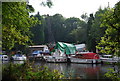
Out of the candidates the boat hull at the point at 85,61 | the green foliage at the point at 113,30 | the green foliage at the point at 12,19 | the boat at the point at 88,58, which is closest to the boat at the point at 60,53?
the boat hull at the point at 85,61

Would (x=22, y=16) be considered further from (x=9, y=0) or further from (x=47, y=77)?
(x=47, y=77)

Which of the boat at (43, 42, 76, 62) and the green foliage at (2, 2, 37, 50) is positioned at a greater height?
the green foliage at (2, 2, 37, 50)

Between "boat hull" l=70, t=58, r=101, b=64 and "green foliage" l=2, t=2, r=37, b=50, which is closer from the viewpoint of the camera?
"green foliage" l=2, t=2, r=37, b=50

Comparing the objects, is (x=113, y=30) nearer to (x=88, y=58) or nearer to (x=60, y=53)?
(x=88, y=58)

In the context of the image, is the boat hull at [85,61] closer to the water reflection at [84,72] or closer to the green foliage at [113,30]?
the water reflection at [84,72]

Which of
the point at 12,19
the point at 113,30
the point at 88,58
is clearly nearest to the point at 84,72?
the point at 88,58

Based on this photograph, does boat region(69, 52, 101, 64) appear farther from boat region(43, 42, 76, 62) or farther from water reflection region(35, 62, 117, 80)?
water reflection region(35, 62, 117, 80)

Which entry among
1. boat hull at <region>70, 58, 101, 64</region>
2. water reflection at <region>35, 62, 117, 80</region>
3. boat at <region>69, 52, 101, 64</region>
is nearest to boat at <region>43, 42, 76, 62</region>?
boat hull at <region>70, 58, 101, 64</region>

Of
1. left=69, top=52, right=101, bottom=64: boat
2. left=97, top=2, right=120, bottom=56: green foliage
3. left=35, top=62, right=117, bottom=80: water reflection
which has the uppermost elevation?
left=97, top=2, right=120, bottom=56: green foliage

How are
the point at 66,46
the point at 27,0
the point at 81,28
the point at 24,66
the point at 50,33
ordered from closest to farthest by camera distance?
1. the point at 27,0
2. the point at 24,66
3. the point at 66,46
4. the point at 81,28
5. the point at 50,33

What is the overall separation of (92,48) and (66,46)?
6.81 meters

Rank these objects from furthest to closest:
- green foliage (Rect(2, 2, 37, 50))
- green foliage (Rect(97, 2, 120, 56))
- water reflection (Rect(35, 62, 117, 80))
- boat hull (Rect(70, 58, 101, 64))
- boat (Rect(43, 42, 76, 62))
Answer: boat (Rect(43, 42, 76, 62)) < boat hull (Rect(70, 58, 101, 64)) < water reflection (Rect(35, 62, 117, 80)) < green foliage (Rect(2, 2, 37, 50)) < green foliage (Rect(97, 2, 120, 56))

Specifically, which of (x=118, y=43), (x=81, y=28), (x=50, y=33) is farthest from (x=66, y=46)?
(x=118, y=43)

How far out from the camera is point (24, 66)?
746 centimetres
